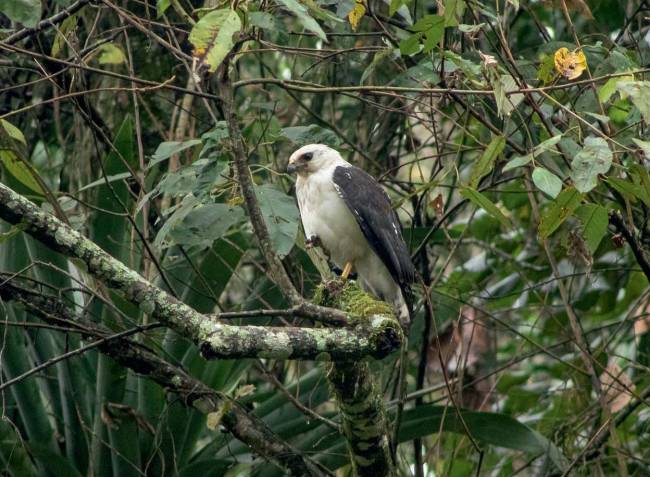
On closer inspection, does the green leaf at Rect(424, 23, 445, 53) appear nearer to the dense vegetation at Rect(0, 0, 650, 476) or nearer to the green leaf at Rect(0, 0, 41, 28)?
the dense vegetation at Rect(0, 0, 650, 476)

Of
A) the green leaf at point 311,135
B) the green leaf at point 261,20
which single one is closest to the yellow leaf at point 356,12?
the green leaf at point 311,135

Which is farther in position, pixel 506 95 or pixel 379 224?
pixel 379 224

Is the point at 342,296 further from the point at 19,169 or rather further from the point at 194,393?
the point at 19,169

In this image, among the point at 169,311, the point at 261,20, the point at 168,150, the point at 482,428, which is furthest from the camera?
the point at 482,428

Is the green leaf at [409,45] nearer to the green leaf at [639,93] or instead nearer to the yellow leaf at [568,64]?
the yellow leaf at [568,64]

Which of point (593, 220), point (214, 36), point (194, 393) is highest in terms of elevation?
point (214, 36)

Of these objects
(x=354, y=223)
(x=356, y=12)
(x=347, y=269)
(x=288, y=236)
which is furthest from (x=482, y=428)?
(x=356, y=12)

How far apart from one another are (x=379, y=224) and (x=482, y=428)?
1102 mm

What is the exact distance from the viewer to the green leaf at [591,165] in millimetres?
2912

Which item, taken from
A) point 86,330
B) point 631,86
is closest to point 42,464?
point 86,330

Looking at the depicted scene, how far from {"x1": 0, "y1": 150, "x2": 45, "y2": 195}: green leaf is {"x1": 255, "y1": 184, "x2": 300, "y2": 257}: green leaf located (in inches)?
41.7

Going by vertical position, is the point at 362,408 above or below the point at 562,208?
below

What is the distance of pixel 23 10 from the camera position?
139 inches

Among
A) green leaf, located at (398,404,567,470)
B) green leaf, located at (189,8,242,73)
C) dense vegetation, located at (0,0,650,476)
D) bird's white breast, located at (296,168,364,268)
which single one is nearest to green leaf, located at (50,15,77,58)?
dense vegetation, located at (0,0,650,476)
